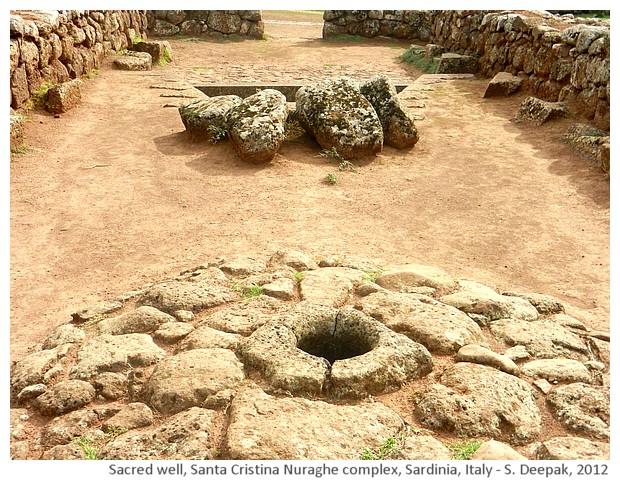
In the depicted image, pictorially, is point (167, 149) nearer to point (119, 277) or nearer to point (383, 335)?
point (119, 277)

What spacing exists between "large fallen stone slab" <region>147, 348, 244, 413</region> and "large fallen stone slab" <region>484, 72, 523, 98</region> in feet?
32.0

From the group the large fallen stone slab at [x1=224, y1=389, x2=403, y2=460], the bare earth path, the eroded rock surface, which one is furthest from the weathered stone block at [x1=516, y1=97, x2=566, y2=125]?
the large fallen stone slab at [x1=224, y1=389, x2=403, y2=460]

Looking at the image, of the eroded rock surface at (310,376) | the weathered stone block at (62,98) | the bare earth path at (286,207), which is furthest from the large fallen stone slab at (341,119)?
the eroded rock surface at (310,376)

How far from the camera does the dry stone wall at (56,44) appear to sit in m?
9.34

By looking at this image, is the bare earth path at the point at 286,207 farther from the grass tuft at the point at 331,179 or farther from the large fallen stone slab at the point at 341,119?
the large fallen stone slab at the point at 341,119

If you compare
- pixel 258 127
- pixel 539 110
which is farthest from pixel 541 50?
pixel 258 127

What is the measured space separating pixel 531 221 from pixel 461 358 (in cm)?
383

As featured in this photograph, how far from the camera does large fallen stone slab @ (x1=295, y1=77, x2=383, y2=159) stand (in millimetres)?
8867

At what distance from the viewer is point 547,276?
5.86 meters

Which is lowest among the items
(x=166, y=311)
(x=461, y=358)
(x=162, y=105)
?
(x=162, y=105)

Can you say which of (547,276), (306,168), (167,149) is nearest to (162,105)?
(167,149)

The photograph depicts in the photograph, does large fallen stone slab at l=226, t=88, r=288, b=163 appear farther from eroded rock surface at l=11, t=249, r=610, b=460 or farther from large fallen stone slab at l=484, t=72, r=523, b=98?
large fallen stone slab at l=484, t=72, r=523, b=98

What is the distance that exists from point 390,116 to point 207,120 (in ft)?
9.23
